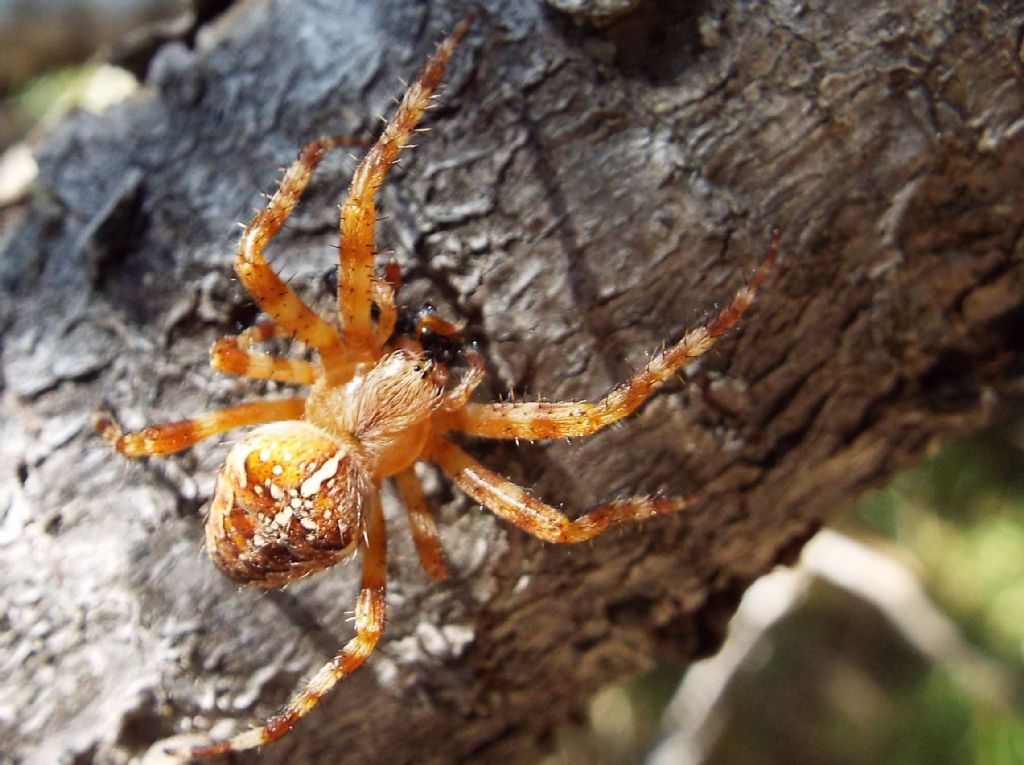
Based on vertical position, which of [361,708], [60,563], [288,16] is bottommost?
[361,708]

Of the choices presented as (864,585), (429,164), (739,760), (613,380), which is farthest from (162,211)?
(739,760)

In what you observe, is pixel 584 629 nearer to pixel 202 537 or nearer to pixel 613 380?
pixel 613 380

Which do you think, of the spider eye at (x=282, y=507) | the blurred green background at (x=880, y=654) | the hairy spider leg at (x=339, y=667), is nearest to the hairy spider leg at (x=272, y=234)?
the spider eye at (x=282, y=507)

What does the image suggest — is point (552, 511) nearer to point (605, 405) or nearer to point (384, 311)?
point (605, 405)

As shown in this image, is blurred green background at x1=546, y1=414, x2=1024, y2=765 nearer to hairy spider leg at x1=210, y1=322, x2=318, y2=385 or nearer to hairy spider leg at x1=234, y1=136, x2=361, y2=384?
hairy spider leg at x1=210, y1=322, x2=318, y2=385

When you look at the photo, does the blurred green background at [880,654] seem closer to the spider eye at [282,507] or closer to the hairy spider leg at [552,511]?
the hairy spider leg at [552,511]

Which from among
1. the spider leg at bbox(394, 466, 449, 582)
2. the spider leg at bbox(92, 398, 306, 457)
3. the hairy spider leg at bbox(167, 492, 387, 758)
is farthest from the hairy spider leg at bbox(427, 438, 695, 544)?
the spider leg at bbox(92, 398, 306, 457)

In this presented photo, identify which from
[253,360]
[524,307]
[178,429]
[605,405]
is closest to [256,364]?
[253,360]
